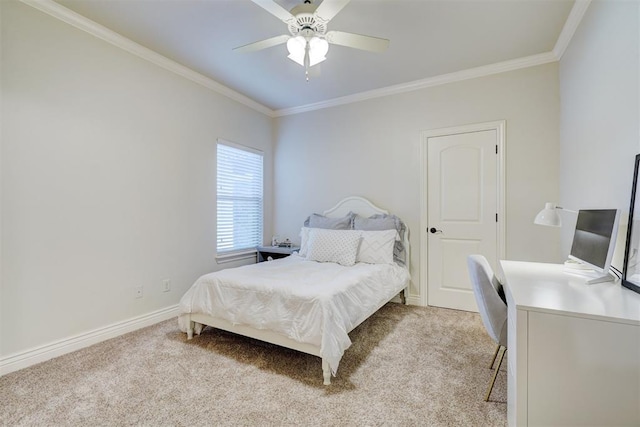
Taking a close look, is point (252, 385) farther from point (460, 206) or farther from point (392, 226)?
point (460, 206)

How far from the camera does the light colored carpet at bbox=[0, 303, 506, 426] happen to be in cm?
157

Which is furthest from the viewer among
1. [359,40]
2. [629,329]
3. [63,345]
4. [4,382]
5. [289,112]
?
[289,112]

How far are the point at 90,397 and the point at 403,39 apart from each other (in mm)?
3486

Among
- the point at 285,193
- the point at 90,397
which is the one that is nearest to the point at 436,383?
the point at 90,397

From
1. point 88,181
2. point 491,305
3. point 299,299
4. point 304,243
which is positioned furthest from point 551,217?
point 88,181

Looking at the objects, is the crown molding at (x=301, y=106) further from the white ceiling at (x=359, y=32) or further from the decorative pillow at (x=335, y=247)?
the decorative pillow at (x=335, y=247)

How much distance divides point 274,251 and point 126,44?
267 cm

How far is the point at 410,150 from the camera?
355 centimetres

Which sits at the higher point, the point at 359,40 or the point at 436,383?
the point at 359,40

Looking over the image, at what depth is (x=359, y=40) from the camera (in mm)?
2062

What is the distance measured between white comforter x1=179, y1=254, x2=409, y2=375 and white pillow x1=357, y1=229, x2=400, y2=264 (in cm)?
26

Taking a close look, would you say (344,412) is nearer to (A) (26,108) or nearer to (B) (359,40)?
(B) (359,40)

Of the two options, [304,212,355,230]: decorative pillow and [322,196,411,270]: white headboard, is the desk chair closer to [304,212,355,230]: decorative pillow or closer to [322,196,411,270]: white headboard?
[322,196,411,270]: white headboard

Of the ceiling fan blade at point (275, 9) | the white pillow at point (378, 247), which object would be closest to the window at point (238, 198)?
the white pillow at point (378, 247)
